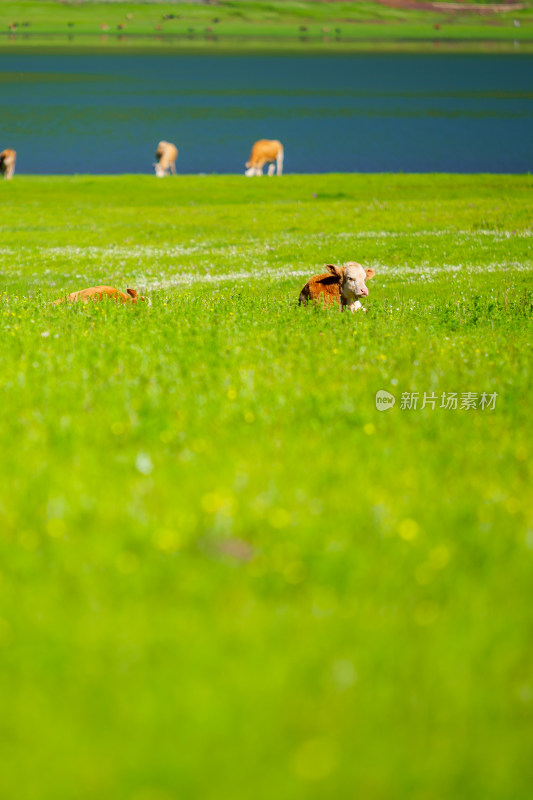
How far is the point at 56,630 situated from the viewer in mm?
4496

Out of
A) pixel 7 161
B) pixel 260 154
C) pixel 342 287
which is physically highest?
pixel 260 154

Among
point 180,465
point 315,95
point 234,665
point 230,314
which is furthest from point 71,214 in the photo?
point 315,95

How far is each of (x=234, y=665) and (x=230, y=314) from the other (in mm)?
10291

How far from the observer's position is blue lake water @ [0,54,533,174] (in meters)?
69.9

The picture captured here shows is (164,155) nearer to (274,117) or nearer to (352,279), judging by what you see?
(274,117)

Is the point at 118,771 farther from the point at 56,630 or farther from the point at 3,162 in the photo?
the point at 3,162

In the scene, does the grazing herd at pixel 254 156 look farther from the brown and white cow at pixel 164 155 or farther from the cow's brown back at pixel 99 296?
the cow's brown back at pixel 99 296

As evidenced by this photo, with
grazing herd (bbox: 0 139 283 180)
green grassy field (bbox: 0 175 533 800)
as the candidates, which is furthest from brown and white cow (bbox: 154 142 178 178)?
green grassy field (bbox: 0 175 533 800)

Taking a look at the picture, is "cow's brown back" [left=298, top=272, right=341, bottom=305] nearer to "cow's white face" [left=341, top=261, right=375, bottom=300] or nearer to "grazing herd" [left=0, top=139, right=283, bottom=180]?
"cow's white face" [left=341, top=261, right=375, bottom=300]

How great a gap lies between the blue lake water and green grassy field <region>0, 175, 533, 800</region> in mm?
57422

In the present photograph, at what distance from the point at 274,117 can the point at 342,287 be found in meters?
87.3

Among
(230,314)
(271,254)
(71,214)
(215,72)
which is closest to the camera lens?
(230,314)

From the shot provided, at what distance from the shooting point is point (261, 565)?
5219 millimetres

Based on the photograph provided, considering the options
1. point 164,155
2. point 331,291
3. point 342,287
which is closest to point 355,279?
point 342,287
